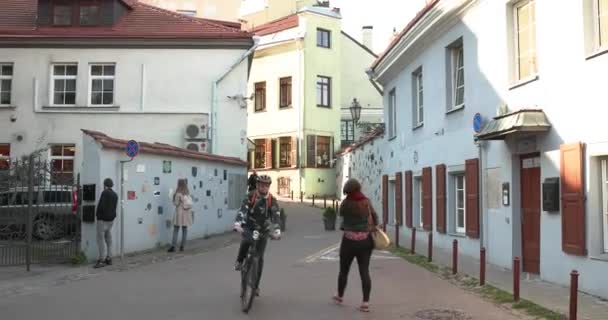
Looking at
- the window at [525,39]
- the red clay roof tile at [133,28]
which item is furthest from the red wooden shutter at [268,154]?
the window at [525,39]

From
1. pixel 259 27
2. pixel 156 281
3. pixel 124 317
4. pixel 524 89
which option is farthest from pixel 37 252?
pixel 259 27

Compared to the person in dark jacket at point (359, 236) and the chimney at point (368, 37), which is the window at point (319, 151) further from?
the person in dark jacket at point (359, 236)

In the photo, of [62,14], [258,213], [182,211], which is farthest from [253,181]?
[62,14]

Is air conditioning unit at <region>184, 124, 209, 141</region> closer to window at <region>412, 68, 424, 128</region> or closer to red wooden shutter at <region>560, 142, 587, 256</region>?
window at <region>412, 68, 424, 128</region>

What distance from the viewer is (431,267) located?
12938 mm

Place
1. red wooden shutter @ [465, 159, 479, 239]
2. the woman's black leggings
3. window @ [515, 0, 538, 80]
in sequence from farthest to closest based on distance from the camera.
A: red wooden shutter @ [465, 159, 479, 239], window @ [515, 0, 538, 80], the woman's black leggings

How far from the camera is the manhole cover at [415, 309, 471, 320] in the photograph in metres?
8.09

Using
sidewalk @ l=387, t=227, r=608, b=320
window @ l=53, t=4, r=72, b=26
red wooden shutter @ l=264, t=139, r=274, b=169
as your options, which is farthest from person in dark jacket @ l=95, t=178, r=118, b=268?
red wooden shutter @ l=264, t=139, r=274, b=169

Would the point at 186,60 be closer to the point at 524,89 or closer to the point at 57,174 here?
the point at 57,174

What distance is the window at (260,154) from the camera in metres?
41.1

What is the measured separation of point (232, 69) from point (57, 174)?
12.1m

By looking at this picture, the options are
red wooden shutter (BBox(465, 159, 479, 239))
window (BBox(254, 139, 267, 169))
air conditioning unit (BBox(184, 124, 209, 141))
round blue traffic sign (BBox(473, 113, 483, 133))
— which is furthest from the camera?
window (BBox(254, 139, 267, 169))

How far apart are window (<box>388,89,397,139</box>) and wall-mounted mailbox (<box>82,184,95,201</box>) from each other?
1131cm

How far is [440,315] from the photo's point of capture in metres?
8.28
